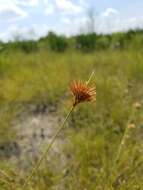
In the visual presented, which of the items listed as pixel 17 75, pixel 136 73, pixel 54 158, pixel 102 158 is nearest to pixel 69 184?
pixel 102 158

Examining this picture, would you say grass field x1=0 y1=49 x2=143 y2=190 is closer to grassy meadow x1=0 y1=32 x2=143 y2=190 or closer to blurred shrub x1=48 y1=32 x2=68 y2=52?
grassy meadow x1=0 y1=32 x2=143 y2=190

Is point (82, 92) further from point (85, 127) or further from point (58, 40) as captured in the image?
point (58, 40)

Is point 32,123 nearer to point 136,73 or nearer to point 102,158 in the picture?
point 102,158

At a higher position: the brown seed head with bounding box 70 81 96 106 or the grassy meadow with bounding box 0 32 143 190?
the brown seed head with bounding box 70 81 96 106

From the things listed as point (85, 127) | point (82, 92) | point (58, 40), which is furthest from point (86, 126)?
point (58, 40)

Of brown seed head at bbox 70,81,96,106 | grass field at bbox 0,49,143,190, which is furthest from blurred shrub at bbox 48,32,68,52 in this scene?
brown seed head at bbox 70,81,96,106

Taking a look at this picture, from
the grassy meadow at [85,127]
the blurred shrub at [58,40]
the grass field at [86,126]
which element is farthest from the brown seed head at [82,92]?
the blurred shrub at [58,40]
